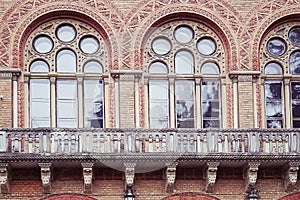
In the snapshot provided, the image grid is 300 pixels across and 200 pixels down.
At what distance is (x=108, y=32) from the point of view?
98.0 ft

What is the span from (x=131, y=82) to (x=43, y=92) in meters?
2.18

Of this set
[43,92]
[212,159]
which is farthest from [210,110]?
[43,92]

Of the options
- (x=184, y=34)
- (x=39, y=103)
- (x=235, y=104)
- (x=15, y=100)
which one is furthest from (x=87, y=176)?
(x=184, y=34)

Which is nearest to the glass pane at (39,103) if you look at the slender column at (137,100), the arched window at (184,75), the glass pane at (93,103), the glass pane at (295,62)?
the glass pane at (93,103)

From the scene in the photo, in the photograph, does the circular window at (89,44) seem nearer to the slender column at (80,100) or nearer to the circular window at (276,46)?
the slender column at (80,100)

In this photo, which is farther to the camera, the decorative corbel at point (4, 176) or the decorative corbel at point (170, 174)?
the decorative corbel at point (170, 174)

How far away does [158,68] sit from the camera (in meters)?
30.2

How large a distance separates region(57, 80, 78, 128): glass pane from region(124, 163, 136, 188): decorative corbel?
6.50 feet

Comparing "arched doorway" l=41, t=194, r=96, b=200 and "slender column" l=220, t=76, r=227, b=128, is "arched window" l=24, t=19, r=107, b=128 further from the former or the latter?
"slender column" l=220, t=76, r=227, b=128

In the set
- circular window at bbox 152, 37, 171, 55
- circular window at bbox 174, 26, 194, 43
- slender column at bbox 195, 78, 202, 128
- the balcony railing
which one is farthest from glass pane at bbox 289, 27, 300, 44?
circular window at bbox 152, 37, 171, 55

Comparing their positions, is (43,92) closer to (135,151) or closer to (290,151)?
(135,151)

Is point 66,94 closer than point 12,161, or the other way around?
point 12,161

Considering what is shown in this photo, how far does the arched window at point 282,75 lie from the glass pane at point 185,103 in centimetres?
184

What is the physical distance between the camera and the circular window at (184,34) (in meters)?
30.4
